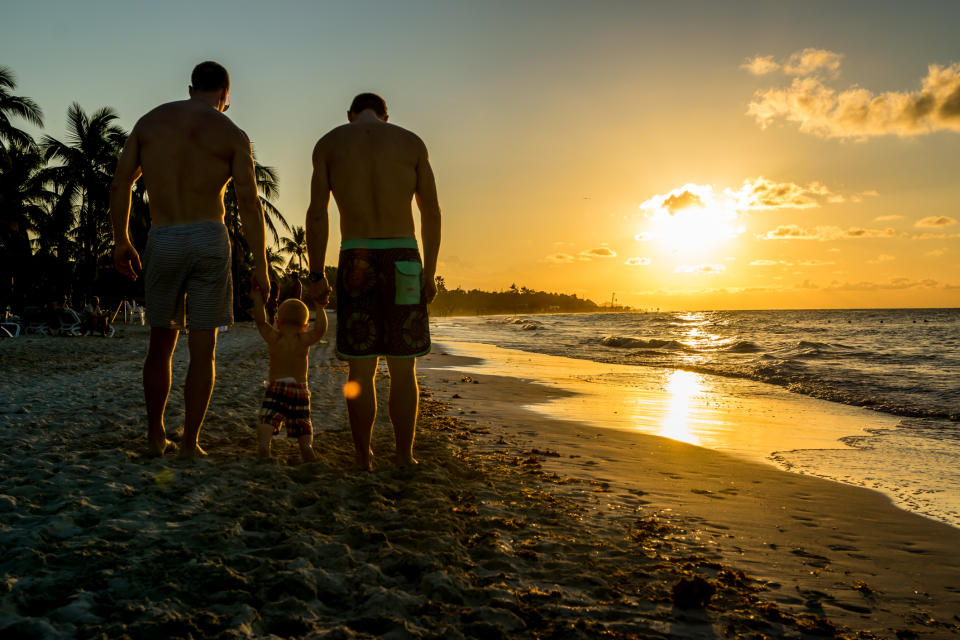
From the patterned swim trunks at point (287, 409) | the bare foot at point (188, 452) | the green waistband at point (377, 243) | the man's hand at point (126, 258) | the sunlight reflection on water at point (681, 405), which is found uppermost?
the green waistband at point (377, 243)

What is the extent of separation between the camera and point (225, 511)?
2.38 metres

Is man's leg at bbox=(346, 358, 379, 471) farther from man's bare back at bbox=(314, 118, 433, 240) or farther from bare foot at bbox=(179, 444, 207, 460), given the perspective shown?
bare foot at bbox=(179, 444, 207, 460)

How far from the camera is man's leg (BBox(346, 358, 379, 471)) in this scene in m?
3.16

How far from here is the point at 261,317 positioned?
339 cm

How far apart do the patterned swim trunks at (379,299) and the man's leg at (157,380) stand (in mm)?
1005

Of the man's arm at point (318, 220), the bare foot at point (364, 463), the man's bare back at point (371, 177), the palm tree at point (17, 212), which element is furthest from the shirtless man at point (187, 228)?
the palm tree at point (17, 212)

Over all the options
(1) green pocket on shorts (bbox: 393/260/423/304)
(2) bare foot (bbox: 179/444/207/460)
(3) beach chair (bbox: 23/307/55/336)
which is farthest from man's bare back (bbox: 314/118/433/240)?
(3) beach chair (bbox: 23/307/55/336)

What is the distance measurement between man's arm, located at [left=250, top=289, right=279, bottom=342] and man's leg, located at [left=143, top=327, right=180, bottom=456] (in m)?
0.44

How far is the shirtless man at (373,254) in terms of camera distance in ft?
10.2

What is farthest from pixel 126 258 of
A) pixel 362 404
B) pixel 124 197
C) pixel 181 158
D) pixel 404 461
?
pixel 404 461

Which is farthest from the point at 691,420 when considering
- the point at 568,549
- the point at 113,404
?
the point at 113,404

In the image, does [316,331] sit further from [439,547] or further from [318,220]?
[439,547]

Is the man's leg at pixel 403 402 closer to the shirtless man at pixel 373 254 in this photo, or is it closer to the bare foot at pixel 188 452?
A: the shirtless man at pixel 373 254

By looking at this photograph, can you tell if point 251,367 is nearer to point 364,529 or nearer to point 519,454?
point 519,454
